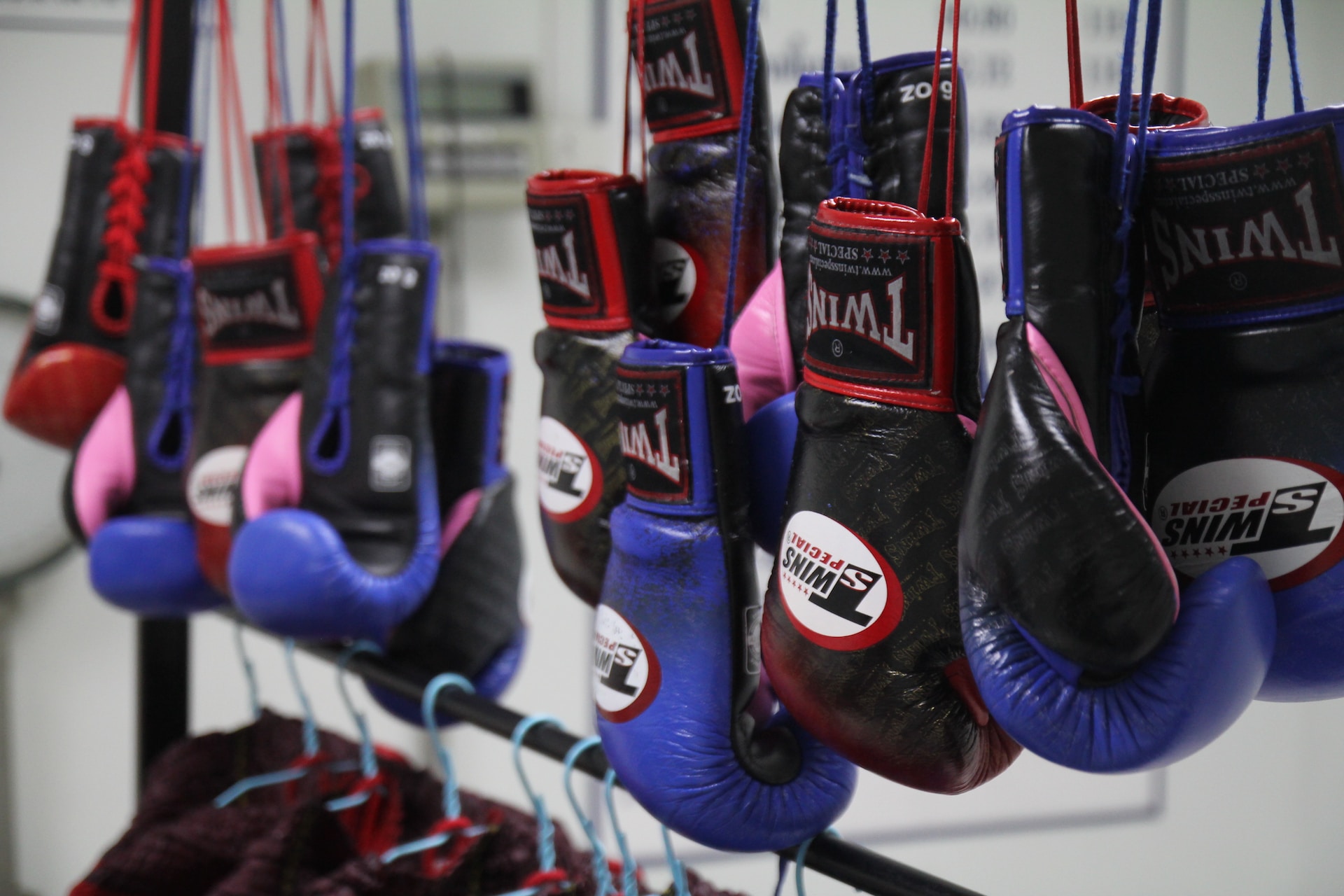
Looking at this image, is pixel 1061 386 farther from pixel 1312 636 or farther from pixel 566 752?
pixel 566 752

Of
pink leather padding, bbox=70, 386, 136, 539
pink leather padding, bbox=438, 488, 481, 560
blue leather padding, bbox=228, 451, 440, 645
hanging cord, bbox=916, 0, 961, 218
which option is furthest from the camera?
pink leather padding, bbox=70, 386, 136, 539

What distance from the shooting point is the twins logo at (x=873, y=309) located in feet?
1.48

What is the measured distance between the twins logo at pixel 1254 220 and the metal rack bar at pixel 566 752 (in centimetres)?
28

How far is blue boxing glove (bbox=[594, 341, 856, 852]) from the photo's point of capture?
52cm

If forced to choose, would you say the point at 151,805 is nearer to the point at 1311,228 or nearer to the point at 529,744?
the point at 529,744

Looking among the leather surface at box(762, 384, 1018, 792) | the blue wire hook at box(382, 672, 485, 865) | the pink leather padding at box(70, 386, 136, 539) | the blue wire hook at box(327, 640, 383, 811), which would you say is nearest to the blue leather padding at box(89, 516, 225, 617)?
the pink leather padding at box(70, 386, 136, 539)

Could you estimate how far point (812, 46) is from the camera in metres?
1.63

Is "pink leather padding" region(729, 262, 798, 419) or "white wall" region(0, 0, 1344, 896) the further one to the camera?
"white wall" region(0, 0, 1344, 896)

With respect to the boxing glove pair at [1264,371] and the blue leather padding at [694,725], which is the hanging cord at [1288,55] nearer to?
the boxing glove pair at [1264,371]

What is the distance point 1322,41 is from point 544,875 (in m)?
1.25

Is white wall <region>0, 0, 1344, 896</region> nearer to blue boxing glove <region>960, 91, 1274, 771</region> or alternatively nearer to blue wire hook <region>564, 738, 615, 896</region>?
blue wire hook <region>564, 738, 615, 896</region>

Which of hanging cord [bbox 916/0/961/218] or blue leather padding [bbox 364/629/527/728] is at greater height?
hanging cord [bbox 916/0/961/218]

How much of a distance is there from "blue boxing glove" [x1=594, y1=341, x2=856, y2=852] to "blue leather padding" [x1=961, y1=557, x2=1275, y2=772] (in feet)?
0.50

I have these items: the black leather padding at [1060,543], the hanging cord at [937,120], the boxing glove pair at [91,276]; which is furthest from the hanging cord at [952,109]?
the boxing glove pair at [91,276]
